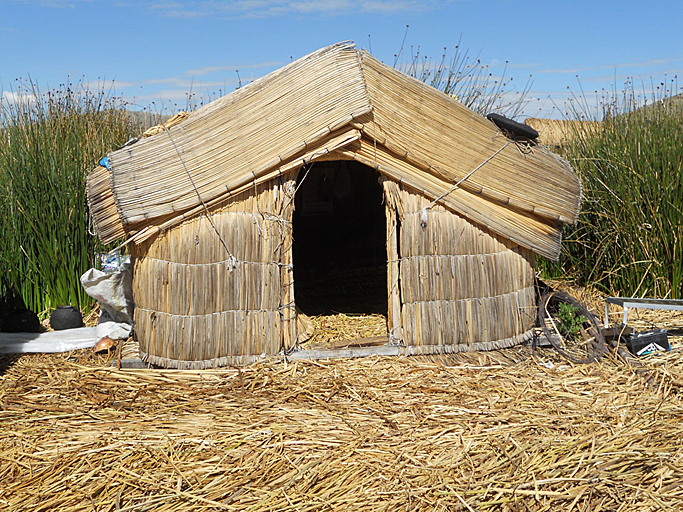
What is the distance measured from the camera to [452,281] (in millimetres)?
4820

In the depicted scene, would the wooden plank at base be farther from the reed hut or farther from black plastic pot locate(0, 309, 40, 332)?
black plastic pot locate(0, 309, 40, 332)

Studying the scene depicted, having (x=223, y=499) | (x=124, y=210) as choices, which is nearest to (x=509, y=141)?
(x=124, y=210)

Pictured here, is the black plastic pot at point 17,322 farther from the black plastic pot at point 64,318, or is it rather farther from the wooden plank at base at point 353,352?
the wooden plank at base at point 353,352

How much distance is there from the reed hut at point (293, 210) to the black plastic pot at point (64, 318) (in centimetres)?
150

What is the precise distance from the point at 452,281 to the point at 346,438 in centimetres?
171

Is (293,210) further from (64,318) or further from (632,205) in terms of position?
(632,205)

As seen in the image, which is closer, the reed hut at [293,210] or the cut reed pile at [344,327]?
the reed hut at [293,210]

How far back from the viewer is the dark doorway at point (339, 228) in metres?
7.74

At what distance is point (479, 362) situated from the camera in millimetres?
4785

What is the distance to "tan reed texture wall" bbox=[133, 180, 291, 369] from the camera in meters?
4.57

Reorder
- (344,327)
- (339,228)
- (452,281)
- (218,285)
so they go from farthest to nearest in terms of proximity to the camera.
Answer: (339,228), (344,327), (452,281), (218,285)

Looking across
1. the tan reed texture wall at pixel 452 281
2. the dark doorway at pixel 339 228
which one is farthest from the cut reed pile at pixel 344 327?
the dark doorway at pixel 339 228

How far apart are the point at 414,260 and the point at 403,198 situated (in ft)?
1.56

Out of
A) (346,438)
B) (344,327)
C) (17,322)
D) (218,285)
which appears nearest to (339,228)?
(344,327)
